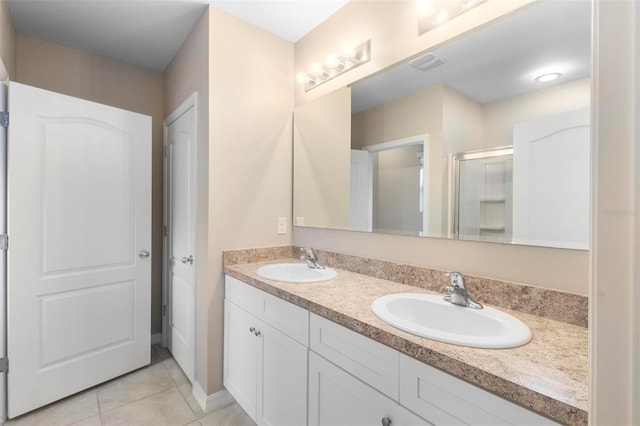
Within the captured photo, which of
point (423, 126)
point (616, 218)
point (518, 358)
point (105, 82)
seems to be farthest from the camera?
point (105, 82)

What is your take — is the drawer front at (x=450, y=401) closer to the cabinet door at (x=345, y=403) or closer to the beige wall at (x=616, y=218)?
the cabinet door at (x=345, y=403)

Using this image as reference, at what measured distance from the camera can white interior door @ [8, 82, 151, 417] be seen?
1.73 metres

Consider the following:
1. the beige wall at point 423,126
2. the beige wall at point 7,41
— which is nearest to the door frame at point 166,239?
the beige wall at point 7,41

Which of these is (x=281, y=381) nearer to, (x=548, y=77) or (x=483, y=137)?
(x=483, y=137)

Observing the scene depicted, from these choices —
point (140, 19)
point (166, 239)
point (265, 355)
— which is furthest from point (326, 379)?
point (140, 19)

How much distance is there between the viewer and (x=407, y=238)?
1.50m

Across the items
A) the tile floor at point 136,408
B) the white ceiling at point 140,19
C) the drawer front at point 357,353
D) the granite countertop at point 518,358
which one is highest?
the white ceiling at point 140,19

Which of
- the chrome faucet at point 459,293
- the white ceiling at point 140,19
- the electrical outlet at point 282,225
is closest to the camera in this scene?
the chrome faucet at point 459,293

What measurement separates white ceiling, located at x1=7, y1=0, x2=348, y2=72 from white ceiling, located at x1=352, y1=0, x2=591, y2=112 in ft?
2.83

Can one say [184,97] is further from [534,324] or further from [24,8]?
[534,324]

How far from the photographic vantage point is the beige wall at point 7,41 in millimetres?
1687

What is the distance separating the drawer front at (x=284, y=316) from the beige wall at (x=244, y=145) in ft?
1.59

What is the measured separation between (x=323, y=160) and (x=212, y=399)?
165 cm

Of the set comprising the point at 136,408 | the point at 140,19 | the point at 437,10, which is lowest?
the point at 136,408
